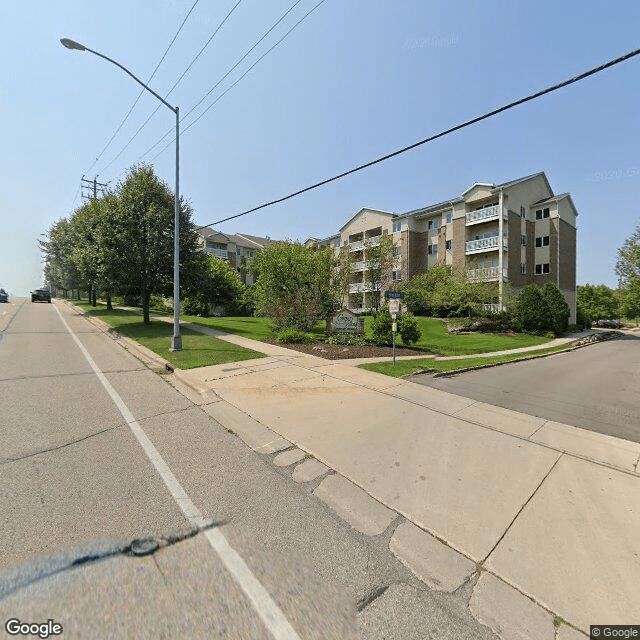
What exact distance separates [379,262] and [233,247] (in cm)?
3199

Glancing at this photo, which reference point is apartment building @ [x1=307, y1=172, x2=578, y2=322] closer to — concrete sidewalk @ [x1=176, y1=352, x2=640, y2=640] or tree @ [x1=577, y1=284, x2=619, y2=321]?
tree @ [x1=577, y1=284, x2=619, y2=321]

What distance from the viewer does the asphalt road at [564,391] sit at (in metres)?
6.05

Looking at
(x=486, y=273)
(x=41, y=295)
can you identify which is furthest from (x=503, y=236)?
(x=41, y=295)

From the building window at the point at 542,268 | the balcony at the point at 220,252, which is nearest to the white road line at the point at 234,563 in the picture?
the building window at the point at 542,268

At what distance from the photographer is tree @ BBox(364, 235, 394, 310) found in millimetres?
28109

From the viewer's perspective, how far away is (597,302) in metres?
44.0

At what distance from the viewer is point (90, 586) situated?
2.11 m

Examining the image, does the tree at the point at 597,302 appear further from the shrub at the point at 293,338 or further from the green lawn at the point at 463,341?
the shrub at the point at 293,338

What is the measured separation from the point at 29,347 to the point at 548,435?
1480cm

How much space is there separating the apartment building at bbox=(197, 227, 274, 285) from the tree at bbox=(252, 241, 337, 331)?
29675 millimetres

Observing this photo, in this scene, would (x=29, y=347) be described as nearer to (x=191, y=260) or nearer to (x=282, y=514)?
(x=191, y=260)

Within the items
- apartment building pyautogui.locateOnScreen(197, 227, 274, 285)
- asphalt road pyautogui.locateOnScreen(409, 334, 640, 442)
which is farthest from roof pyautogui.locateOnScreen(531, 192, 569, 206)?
apartment building pyautogui.locateOnScreen(197, 227, 274, 285)

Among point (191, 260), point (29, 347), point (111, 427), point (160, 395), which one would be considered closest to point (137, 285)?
point (191, 260)

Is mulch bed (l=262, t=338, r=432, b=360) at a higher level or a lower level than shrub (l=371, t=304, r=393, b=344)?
lower
